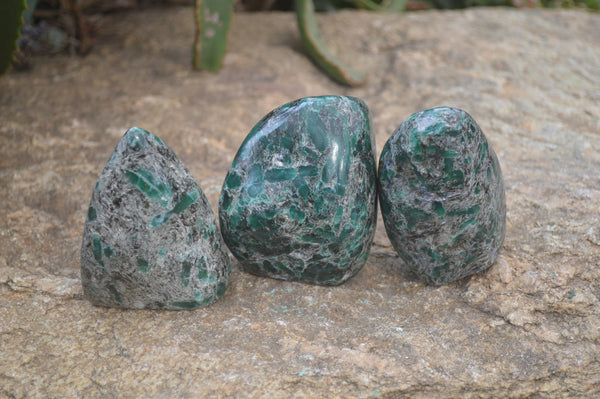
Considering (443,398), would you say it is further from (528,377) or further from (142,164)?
(142,164)

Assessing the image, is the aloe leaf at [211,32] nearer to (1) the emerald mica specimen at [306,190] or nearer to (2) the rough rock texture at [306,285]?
(2) the rough rock texture at [306,285]

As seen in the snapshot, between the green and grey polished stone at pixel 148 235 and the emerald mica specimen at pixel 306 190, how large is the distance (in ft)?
0.33

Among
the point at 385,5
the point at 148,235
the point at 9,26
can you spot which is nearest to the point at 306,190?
the point at 148,235

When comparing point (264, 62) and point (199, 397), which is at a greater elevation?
point (264, 62)

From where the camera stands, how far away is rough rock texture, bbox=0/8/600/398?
1370 mm

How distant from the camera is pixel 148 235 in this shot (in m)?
1.45

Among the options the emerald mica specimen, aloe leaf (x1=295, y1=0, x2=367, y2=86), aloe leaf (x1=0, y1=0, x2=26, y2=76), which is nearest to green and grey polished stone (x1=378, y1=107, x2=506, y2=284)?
the emerald mica specimen

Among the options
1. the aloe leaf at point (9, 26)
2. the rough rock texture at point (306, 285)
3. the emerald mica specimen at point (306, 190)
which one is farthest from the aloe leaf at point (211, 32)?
the emerald mica specimen at point (306, 190)

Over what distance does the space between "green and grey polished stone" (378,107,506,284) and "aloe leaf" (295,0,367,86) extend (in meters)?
1.17

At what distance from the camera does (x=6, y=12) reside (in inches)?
80.0

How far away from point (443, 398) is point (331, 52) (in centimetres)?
194

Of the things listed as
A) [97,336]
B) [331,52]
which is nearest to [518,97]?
[331,52]

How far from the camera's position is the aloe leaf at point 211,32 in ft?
8.09

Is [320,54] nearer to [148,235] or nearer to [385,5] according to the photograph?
[385,5]
